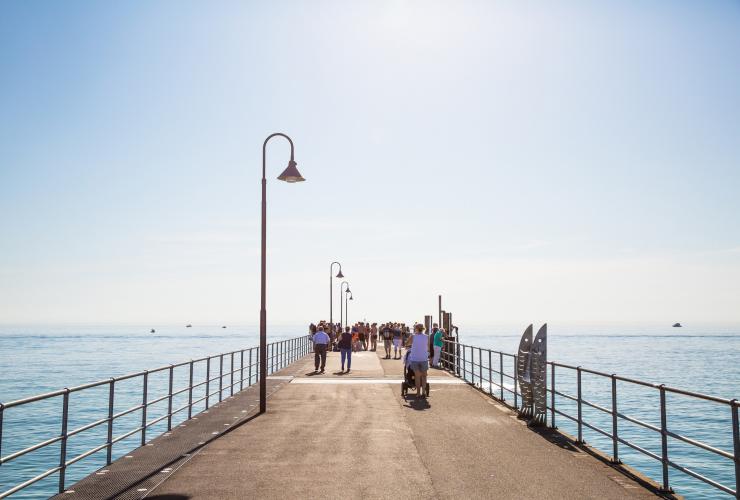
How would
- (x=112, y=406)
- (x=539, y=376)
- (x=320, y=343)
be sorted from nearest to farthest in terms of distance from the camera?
(x=112, y=406) < (x=539, y=376) < (x=320, y=343)

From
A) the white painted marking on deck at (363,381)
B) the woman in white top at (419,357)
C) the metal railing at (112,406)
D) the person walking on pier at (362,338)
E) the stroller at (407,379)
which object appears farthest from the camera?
the person walking on pier at (362,338)

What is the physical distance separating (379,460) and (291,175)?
26.7 feet

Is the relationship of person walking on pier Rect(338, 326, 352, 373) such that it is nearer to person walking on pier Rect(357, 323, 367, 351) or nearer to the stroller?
the stroller

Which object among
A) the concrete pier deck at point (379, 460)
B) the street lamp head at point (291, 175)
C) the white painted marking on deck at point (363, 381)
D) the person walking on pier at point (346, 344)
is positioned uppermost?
the street lamp head at point (291, 175)

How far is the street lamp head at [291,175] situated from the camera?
15.0m

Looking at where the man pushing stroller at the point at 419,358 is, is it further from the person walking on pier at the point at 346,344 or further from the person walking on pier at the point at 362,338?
the person walking on pier at the point at 362,338

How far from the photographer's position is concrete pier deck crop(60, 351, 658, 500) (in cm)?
704

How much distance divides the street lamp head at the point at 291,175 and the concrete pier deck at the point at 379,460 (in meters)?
5.27

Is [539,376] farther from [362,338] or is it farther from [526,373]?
[362,338]

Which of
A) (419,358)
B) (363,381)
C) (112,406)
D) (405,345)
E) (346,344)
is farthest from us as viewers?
(346,344)

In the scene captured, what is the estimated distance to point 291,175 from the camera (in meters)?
15.0

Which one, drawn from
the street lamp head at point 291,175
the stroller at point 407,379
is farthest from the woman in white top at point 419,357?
the street lamp head at point 291,175

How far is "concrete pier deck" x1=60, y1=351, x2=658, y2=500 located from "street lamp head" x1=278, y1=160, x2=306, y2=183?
17.3 feet

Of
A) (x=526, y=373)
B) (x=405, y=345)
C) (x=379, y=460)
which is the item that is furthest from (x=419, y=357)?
(x=379, y=460)
